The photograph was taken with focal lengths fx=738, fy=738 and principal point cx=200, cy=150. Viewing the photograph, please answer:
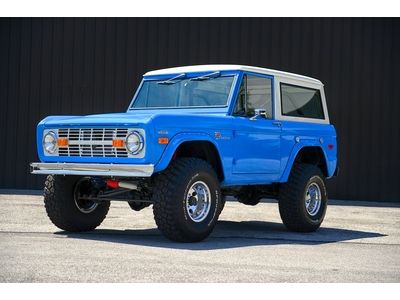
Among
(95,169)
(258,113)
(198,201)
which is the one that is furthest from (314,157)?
(95,169)

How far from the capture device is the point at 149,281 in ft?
18.2

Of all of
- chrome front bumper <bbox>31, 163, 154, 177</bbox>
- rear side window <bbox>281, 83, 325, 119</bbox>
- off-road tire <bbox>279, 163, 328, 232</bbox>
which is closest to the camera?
chrome front bumper <bbox>31, 163, 154, 177</bbox>

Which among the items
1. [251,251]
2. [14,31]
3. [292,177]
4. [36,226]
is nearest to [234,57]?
[14,31]

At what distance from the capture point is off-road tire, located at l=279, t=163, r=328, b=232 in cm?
975

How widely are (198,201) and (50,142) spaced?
75.1 inches

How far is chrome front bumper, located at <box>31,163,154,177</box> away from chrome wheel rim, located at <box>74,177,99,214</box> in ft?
1.84

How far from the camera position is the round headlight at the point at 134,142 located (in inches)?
306

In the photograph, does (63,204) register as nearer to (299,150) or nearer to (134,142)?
(134,142)

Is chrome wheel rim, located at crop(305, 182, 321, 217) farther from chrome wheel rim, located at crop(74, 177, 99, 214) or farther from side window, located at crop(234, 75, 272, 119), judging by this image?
chrome wheel rim, located at crop(74, 177, 99, 214)

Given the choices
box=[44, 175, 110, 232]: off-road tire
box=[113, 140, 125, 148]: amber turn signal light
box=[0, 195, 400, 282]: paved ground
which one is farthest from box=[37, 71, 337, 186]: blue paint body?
box=[0, 195, 400, 282]: paved ground

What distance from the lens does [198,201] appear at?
818cm

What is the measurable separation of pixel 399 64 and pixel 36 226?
32.7ft

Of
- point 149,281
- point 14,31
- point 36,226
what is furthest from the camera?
point 14,31

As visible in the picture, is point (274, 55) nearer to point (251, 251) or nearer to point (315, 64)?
point (315, 64)
